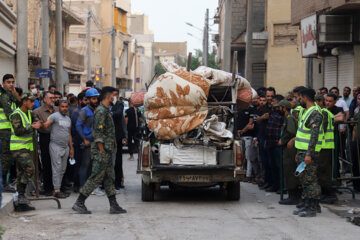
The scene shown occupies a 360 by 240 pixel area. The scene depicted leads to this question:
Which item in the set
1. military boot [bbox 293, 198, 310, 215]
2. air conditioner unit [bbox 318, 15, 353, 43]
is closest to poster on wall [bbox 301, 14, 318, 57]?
air conditioner unit [bbox 318, 15, 353, 43]

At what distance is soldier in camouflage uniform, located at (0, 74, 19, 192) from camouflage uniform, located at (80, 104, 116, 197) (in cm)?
180

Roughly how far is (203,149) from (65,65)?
1341 inches

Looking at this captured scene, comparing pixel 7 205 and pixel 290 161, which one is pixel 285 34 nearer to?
pixel 290 161

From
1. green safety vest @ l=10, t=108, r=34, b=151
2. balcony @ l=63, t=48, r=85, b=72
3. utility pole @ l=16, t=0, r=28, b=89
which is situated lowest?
green safety vest @ l=10, t=108, r=34, b=151

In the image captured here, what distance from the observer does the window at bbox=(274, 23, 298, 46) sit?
3341 cm

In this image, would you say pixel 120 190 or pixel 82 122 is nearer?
pixel 82 122

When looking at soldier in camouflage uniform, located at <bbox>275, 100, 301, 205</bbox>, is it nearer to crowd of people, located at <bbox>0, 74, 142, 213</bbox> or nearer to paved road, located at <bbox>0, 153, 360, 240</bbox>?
paved road, located at <bbox>0, 153, 360, 240</bbox>

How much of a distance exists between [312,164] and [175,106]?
2743 mm

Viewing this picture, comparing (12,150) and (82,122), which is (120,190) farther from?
(12,150)

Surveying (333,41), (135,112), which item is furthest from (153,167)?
(333,41)

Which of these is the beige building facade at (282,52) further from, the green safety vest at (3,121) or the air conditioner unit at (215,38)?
the green safety vest at (3,121)

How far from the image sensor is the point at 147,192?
1151cm

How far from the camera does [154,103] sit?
37.6 feet

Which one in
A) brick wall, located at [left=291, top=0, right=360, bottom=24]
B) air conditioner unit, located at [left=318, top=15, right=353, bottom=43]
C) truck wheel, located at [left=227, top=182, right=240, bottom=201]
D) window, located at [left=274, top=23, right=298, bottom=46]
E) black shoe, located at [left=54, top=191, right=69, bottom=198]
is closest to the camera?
truck wheel, located at [left=227, top=182, right=240, bottom=201]
